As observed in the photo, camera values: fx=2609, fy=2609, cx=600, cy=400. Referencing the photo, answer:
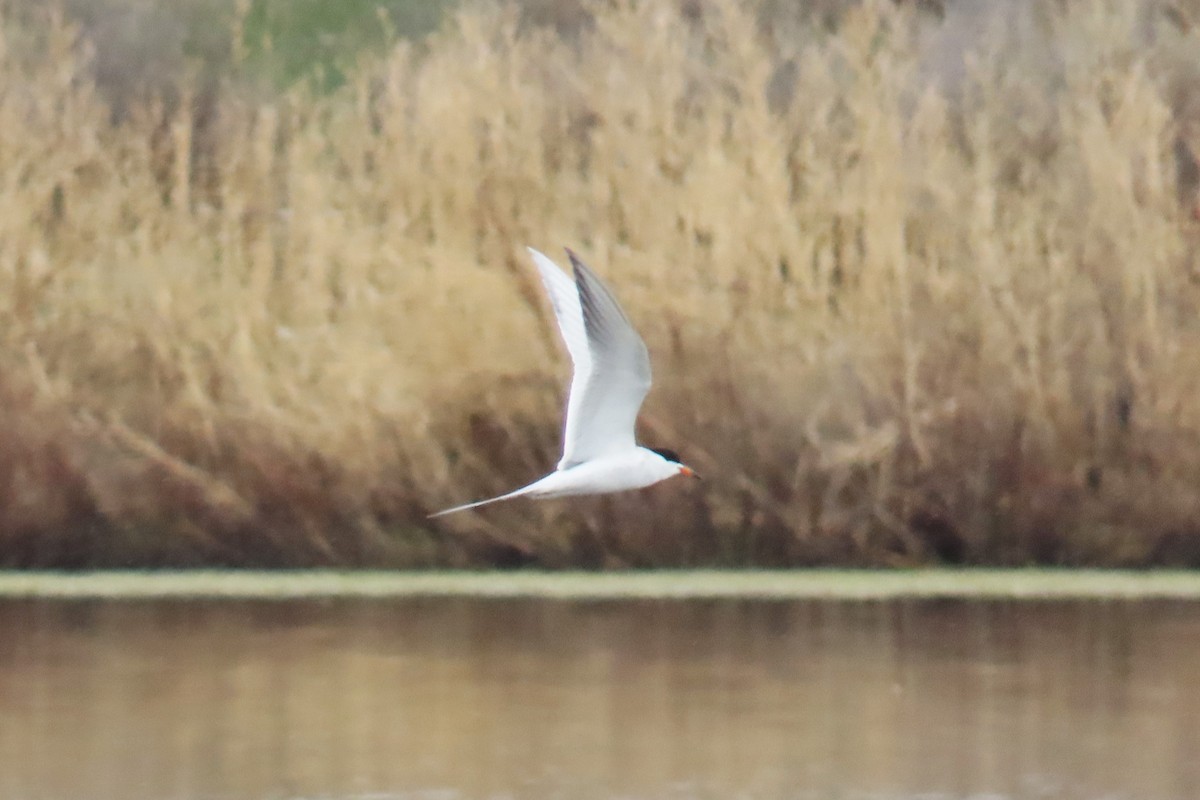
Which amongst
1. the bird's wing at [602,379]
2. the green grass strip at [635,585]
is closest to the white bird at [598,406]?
the bird's wing at [602,379]

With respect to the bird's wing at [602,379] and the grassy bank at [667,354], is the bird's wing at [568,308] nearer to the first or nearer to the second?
the bird's wing at [602,379]

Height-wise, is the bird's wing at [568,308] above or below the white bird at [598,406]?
above

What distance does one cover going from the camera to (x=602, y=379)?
7438mm

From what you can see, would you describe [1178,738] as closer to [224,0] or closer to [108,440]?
[108,440]

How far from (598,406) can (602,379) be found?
15 cm

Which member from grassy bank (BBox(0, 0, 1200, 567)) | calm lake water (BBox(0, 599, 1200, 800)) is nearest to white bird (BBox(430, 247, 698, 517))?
calm lake water (BBox(0, 599, 1200, 800))

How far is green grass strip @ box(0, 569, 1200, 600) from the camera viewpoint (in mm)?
8438

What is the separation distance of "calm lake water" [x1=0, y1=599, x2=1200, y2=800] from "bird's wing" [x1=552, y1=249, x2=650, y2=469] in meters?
0.63

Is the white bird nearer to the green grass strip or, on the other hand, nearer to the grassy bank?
the green grass strip

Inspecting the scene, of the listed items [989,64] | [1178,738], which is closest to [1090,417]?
[989,64]

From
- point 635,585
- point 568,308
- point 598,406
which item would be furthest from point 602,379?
point 635,585

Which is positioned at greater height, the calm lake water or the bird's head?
the bird's head

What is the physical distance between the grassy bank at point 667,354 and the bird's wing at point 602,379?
101cm

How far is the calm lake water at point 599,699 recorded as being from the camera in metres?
6.29
